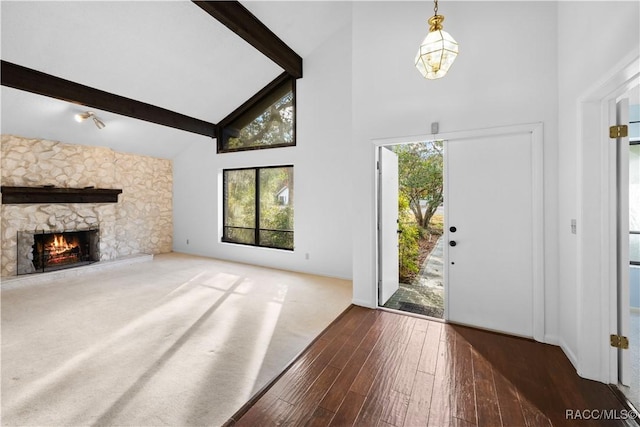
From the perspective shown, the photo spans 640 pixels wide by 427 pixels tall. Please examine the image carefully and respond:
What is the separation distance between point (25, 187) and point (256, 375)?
5.38 m

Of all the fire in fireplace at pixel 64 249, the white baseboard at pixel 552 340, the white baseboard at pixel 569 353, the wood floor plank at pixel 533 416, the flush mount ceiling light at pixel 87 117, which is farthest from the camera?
the fire in fireplace at pixel 64 249

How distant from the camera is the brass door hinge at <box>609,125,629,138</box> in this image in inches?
75.1

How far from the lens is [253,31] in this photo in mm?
3961

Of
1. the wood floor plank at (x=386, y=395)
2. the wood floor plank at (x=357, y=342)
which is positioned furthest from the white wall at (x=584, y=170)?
the wood floor plank at (x=357, y=342)

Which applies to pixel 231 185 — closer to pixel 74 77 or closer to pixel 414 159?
pixel 74 77

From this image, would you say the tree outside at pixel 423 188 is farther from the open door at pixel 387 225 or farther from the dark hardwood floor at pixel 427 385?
the dark hardwood floor at pixel 427 385

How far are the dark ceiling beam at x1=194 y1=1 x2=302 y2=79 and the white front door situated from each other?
10.4ft

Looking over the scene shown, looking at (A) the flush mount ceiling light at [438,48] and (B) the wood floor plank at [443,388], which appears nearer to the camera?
(B) the wood floor plank at [443,388]

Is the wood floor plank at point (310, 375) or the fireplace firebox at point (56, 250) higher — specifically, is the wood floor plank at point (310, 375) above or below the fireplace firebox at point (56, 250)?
below

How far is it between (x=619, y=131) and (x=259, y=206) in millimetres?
5168

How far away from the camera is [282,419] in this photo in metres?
1.68

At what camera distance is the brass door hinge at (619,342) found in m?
1.94

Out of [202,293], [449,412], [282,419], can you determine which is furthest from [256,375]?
[202,293]

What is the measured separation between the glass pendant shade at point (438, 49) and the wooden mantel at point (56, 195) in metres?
6.28
